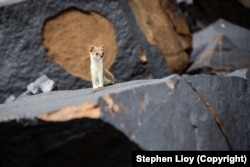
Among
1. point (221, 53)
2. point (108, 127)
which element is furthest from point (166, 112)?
point (221, 53)

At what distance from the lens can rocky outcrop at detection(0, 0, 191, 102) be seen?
4.78 meters

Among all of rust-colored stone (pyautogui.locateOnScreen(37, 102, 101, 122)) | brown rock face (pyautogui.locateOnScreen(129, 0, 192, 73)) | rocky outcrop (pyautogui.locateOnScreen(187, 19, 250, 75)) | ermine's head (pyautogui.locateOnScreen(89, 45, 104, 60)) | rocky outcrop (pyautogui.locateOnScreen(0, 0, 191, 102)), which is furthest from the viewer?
rocky outcrop (pyautogui.locateOnScreen(187, 19, 250, 75))

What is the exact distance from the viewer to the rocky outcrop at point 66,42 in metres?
4.78

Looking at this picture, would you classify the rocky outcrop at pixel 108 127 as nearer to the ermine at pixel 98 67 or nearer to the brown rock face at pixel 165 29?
the ermine at pixel 98 67

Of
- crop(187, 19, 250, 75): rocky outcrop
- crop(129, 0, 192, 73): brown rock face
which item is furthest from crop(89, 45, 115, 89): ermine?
crop(187, 19, 250, 75): rocky outcrop

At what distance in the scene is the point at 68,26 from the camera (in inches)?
192

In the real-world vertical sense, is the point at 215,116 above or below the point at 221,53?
below

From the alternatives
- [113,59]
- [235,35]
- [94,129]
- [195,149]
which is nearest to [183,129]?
[195,149]

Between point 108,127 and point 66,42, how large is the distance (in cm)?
274

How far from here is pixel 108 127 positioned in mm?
2285

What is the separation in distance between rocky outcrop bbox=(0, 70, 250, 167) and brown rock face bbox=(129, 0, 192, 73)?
8.29 feet

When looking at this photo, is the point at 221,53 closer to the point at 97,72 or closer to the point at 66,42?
the point at 66,42

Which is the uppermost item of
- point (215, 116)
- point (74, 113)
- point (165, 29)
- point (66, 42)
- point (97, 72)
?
point (165, 29)

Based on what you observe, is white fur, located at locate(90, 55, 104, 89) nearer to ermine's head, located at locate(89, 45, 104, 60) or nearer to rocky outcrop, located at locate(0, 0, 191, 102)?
ermine's head, located at locate(89, 45, 104, 60)
